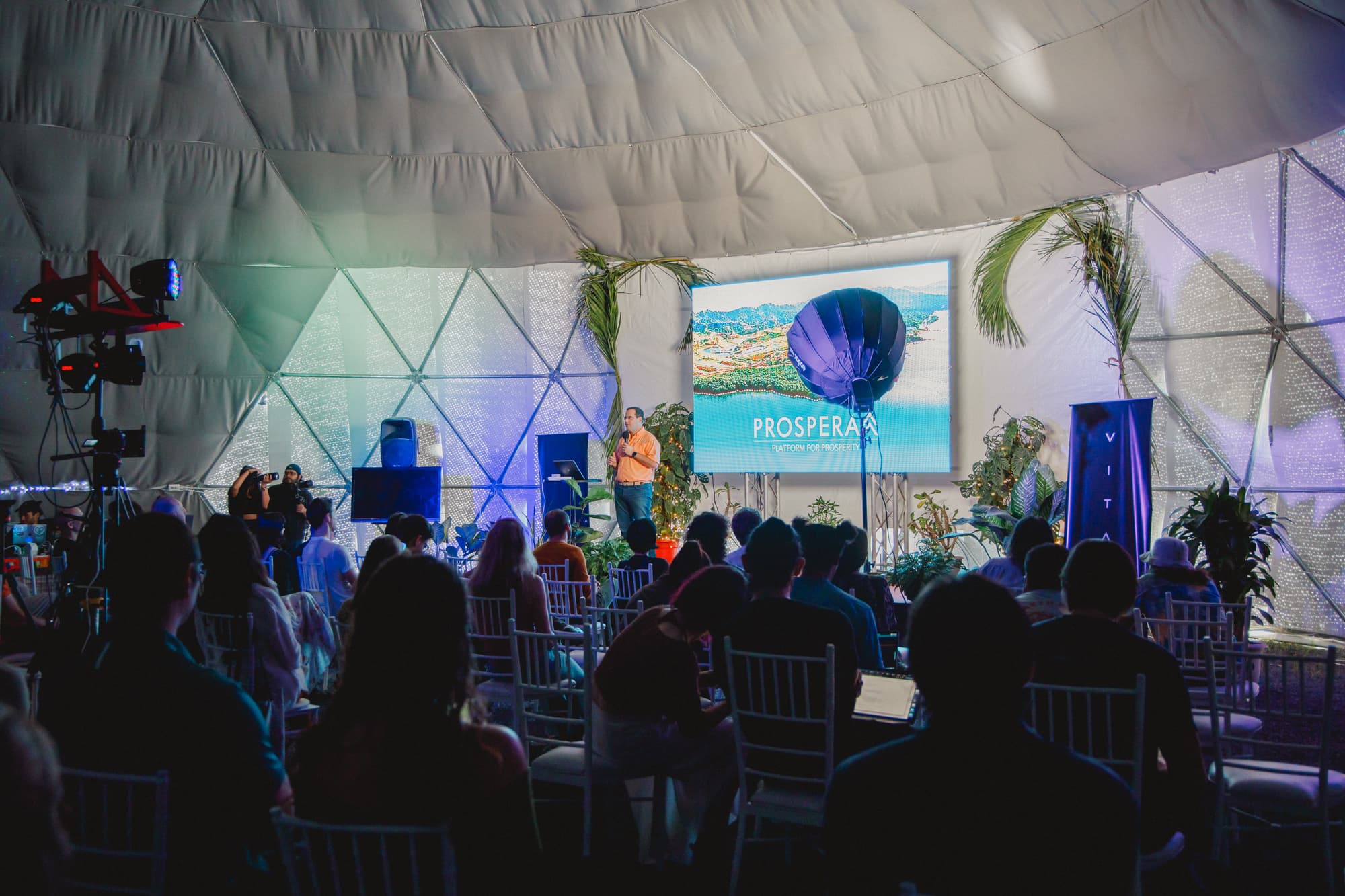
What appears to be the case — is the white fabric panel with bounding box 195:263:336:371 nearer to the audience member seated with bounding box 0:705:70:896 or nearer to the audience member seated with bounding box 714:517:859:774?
the audience member seated with bounding box 714:517:859:774

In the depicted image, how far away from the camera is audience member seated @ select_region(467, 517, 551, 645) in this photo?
13.5 feet

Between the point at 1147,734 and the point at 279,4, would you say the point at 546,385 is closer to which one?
the point at 279,4

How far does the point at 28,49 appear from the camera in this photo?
8688 mm

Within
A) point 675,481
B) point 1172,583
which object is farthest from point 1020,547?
point 675,481

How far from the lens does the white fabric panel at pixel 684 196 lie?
9578mm

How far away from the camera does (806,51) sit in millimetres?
8133

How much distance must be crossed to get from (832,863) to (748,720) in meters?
1.65

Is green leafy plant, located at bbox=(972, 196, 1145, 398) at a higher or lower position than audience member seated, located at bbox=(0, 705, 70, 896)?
higher

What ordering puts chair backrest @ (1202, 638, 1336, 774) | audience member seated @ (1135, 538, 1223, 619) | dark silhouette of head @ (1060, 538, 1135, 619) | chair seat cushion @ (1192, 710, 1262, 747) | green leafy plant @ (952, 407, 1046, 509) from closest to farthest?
dark silhouette of head @ (1060, 538, 1135, 619), chair backrest @ (1202, 638, 1336, 774), chair seat cushion @ (1192, 710, 1262, 747), audience member seated @ (1135, 538, 1223, 619), green leafy plant @ (952, 407, 1046, 509)

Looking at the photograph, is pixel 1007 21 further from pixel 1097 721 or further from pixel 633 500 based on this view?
pixel 1097 721

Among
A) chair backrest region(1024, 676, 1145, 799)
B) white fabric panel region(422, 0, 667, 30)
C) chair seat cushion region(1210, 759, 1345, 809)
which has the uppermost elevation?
white fabric panel region(422, 0, 667, 30)

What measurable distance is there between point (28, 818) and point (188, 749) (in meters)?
1.13

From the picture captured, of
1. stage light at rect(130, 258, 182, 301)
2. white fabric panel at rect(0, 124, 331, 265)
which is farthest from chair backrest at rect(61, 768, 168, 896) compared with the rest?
white fabric panel at rect(0, 124, 331, 265)

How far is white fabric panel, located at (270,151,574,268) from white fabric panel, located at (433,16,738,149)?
0.75 meters
